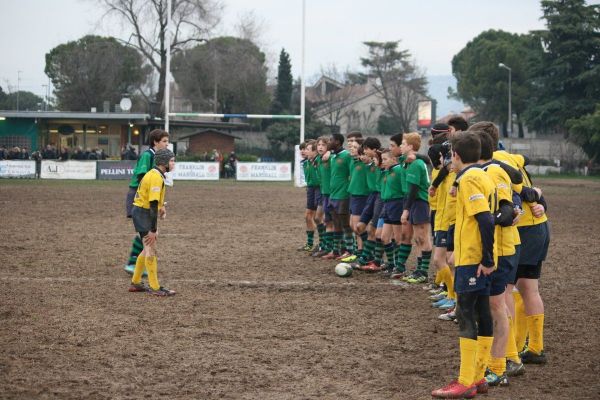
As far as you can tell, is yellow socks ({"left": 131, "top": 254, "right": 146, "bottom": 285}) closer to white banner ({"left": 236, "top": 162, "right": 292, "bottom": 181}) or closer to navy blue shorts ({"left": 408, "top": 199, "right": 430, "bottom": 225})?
navy blue shorts ({"left": 408, "top": 199, "right": 430, "bottom": 225})

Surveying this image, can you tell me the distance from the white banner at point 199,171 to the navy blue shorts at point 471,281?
3793 centimetres

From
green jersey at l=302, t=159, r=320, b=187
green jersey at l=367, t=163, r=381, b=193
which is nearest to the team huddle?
green jersey at l=367, t=163, r=381, b=193

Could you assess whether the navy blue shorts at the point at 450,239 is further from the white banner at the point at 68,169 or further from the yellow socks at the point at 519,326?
the white banner at the point at 68,169

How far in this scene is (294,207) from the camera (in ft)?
82.7

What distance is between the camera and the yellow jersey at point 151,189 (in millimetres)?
9797

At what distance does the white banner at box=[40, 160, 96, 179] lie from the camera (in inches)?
1597

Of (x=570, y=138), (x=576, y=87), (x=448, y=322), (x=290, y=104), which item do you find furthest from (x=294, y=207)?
(x=290, y=104)

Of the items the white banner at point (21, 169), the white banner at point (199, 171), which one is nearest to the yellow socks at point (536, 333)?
the white banner at point (21, 169)

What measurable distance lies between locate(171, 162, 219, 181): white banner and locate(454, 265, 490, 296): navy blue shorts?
37.9 meters

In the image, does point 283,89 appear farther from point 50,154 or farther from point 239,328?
point 239,328

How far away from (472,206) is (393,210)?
18.4 ft

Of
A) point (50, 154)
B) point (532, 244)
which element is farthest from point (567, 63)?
point (532, 244)

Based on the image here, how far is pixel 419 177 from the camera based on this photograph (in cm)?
1077

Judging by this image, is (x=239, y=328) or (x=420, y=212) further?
(x=420, y=212)
